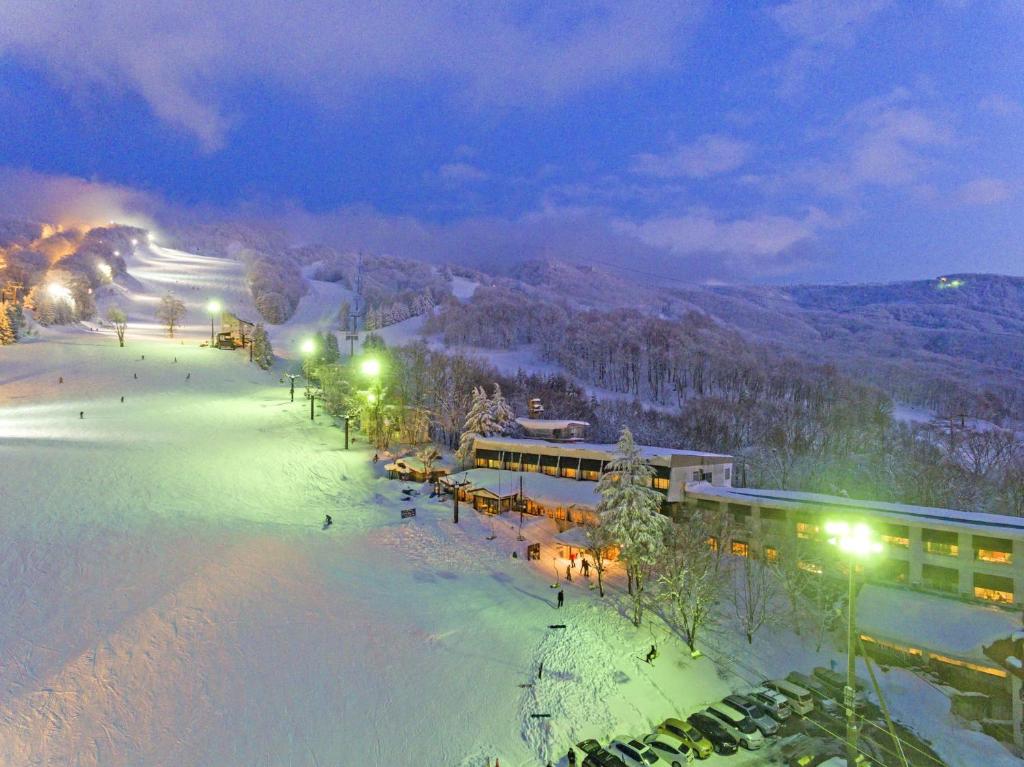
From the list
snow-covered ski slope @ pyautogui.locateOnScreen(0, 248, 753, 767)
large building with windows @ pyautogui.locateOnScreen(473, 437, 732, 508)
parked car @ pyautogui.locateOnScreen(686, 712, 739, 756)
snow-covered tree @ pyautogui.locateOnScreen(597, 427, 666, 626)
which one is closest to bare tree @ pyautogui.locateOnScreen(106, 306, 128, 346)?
snow-covered ski slope @ pyautogui.locateOnScreen(0, 248, 753, 767)

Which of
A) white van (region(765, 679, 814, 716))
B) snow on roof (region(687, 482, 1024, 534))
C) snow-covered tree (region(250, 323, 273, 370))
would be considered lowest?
white van (region(765, 679, 814, 716))

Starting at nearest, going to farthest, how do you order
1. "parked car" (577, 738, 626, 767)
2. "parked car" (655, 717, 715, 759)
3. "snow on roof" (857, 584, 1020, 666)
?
"parked car" (577, 738, 626, 767), "parked car" (655, 717, 715, 759), "snow on roof" (857, 584, 1020, 666)

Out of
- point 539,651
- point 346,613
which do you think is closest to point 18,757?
point 346,613

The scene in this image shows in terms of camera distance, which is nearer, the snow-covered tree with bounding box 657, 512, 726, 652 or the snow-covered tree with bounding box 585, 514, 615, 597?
the snow-covered tree with bounding box 657, 512, 726, 652

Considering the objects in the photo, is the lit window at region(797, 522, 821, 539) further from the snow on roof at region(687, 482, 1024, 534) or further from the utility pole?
the utility pole

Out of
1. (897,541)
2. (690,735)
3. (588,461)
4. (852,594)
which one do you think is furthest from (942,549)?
(852,594)

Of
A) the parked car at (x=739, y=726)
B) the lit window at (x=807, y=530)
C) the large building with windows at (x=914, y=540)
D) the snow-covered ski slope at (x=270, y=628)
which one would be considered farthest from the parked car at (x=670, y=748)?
the lit window at (x=807, y=530)

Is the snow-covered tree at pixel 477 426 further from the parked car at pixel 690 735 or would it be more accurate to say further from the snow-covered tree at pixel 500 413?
the parked car at pixel 690 735

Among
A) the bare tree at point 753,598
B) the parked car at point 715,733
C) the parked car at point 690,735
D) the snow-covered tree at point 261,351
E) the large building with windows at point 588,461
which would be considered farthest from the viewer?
the snow-covered tree at point 261,351
